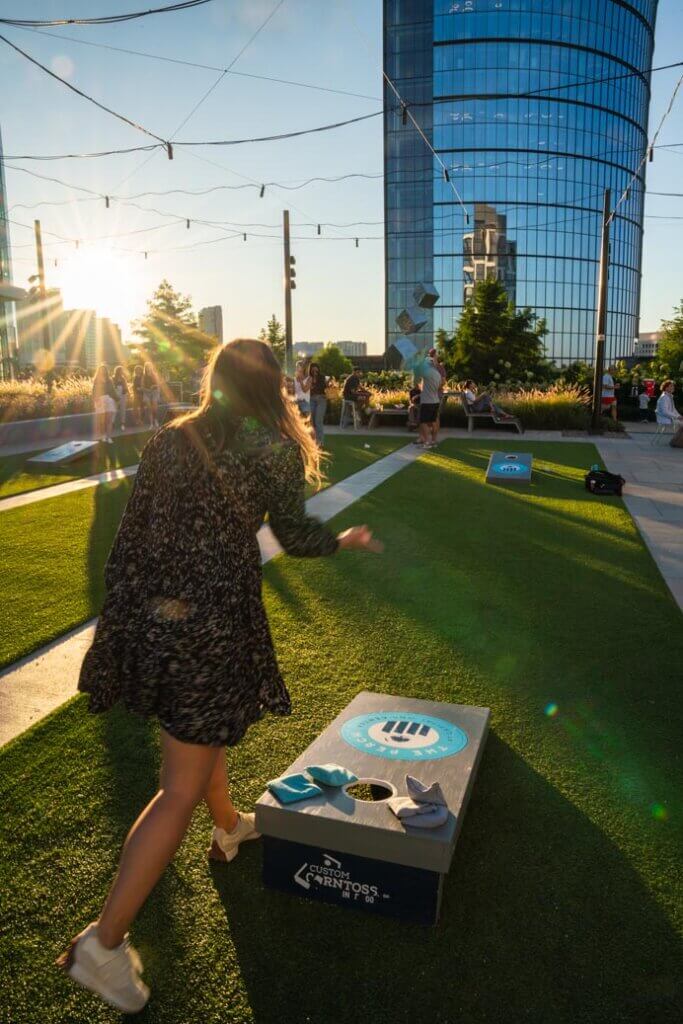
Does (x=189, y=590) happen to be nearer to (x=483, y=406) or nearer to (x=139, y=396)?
(x=483, y=406)

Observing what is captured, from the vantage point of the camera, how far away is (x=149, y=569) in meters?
2.17

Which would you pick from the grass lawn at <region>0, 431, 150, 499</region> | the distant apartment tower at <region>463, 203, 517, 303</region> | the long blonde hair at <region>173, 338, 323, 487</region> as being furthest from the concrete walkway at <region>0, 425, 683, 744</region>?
the distant apartment tower at <region>463, 203, 517, 303</region>

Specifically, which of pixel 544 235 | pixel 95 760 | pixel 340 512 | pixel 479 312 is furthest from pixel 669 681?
pixel 544 235

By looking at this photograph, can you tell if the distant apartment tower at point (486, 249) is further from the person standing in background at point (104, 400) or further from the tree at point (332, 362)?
the person standing in background at point (104, 400)

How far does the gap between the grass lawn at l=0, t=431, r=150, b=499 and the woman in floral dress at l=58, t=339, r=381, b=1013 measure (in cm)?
911

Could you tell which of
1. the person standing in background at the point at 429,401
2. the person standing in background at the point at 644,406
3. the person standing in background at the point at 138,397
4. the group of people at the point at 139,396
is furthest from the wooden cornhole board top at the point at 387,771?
the person standing in background at the point at 644,406

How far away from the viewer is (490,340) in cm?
3192

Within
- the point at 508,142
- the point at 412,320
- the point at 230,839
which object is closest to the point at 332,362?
the point at 412,320

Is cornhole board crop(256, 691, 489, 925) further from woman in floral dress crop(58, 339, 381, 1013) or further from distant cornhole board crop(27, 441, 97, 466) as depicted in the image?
distant cornhole board crop(27, 441, 97, 466)

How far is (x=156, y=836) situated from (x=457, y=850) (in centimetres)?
130

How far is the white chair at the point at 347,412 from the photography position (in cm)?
1975

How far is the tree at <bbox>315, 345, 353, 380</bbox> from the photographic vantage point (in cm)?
4093

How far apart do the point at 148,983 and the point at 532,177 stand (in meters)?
78.0

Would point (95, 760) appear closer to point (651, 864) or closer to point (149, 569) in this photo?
point (149, 569)
